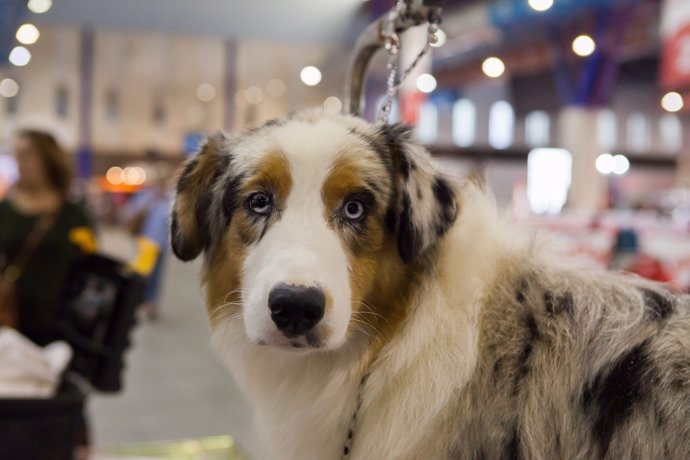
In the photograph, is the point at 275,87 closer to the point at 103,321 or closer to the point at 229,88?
the point at 229,88

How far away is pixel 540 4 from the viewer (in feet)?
20.7

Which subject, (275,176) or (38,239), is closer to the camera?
(275,176)

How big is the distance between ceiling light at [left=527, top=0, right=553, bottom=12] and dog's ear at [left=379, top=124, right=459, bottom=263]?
4.88 m

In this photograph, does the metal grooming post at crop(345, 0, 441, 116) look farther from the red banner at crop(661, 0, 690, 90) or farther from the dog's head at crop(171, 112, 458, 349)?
the red banner at crop(661, 0, 690, 90)

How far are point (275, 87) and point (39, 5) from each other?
133 inches

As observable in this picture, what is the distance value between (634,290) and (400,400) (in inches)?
21.1

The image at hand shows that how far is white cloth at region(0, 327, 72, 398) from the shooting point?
2.72m

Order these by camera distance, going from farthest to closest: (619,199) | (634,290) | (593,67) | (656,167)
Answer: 1. (656,167)
2. (619,199)
3. (593,67)
4. (634,290)

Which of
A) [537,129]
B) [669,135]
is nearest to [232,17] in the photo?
[537,129]

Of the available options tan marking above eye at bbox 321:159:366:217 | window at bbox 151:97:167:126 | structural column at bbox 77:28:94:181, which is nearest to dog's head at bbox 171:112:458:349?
tan marking above eye at bbox 321:159:366:217

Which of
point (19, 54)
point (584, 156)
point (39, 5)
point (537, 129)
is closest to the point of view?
point (39, 5)

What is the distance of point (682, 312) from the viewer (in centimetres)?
138

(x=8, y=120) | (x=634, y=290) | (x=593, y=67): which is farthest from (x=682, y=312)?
(x=8, y=120)

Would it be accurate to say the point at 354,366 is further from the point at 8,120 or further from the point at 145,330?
the point at 8,120
